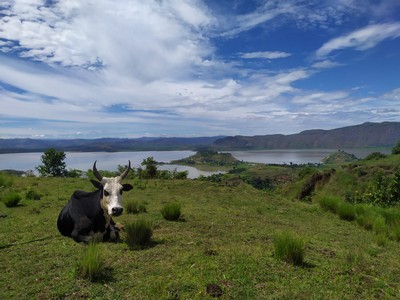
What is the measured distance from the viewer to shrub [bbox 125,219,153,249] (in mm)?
6473

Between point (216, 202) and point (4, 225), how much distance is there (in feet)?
27.5

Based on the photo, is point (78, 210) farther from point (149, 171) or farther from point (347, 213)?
point (149, 171)

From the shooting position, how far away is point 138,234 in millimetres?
6551

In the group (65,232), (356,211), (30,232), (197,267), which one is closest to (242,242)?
(197,267)

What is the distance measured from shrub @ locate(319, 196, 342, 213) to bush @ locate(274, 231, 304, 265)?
26.2 feet

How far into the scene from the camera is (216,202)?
14.5 meters

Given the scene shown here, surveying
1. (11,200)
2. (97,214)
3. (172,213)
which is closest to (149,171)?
(11,200)

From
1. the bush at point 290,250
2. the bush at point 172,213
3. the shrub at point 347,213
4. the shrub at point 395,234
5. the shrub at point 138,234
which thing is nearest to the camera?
the bush at point 290,250

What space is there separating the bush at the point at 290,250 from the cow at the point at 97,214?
3.20 metres

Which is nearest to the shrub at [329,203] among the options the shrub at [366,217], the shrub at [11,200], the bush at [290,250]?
the shrub at [366,217]

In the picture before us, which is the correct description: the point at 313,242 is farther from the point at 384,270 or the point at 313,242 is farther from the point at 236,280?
the point at 236,280

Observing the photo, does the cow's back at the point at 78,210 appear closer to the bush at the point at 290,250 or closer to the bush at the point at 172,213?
the bush at the point at 172,213

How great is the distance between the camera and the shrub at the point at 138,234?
6.47 meters

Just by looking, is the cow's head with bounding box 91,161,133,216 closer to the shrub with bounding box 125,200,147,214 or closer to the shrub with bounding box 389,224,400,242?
the shrub with bounding box 125,200,147,214
